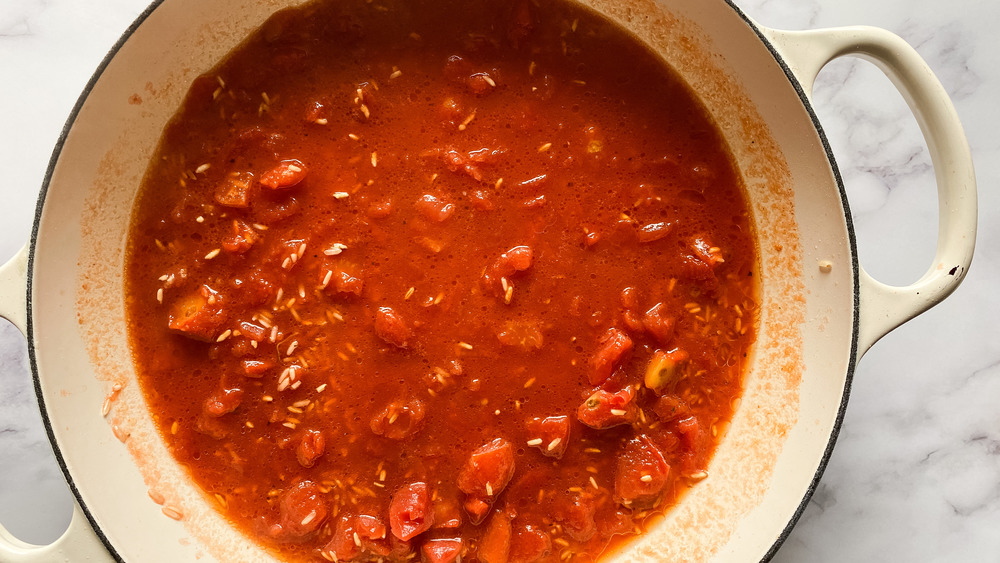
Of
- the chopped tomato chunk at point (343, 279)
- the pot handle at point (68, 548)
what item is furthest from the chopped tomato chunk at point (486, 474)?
the pot handle at point (68, 548)

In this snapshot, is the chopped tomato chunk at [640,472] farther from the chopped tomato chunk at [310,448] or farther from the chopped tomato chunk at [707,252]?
the chopped tomato chunk at [310,448]

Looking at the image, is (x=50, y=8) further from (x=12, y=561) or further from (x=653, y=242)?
(x=653, y=242)

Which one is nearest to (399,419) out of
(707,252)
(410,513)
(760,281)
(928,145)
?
(410,513)

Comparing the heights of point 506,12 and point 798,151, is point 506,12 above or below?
above

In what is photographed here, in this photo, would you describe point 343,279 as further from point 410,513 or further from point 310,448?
point 410,513

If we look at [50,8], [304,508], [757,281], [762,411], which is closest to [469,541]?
[304,508]

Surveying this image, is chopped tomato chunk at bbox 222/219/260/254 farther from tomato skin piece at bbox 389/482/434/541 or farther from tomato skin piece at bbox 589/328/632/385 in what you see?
tomato skin piece at bbox 589/328/632/385
